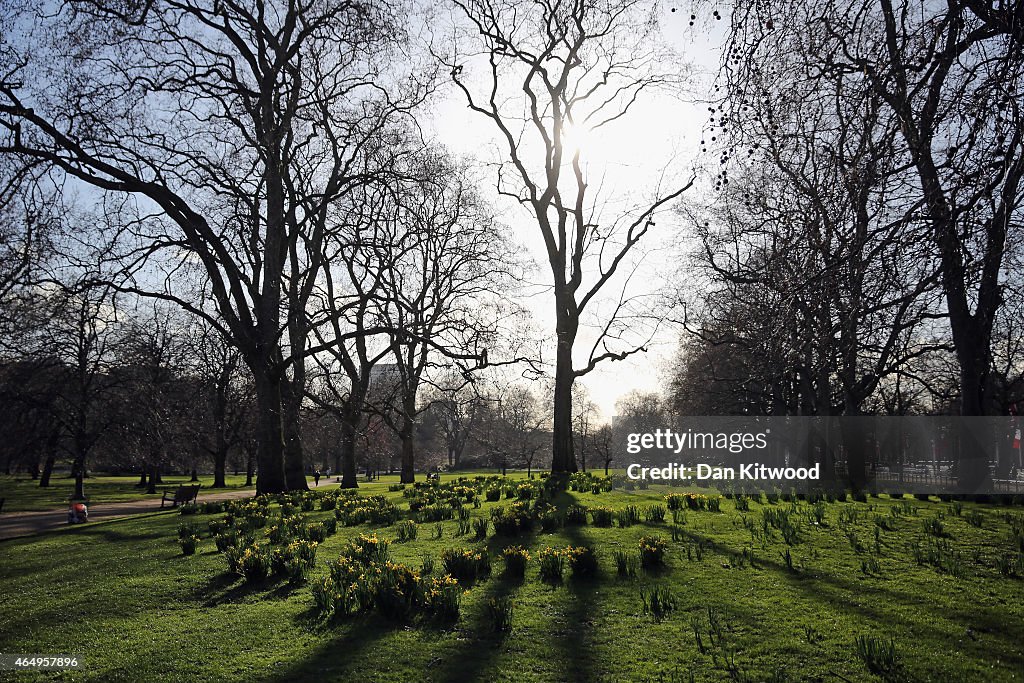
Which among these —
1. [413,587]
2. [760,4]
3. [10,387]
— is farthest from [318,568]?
[10,387]

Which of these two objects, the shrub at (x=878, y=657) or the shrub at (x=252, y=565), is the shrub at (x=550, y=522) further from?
the shrub at (x=878, y=657)

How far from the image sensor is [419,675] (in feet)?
14.0

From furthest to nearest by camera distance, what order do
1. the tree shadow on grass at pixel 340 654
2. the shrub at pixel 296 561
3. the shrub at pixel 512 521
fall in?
the shrub at pixel 512 521 < the shrub at pixel 296 561 < the tree shadow on grass at pixel 340 654

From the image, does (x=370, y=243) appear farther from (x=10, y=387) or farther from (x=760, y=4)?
(x=10, y=387)

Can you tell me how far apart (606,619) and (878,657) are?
1948mm

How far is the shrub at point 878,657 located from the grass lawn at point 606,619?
0.16 ft

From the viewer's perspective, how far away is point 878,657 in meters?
4.04

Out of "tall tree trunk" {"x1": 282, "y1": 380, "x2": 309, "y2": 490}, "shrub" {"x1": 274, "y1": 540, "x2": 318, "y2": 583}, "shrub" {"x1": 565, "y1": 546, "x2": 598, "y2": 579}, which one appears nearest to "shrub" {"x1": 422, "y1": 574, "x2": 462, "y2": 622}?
"shrub" {"x1": 565, "y1": 546, "x2": 598, "y2": 579}

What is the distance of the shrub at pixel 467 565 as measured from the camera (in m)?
6.39

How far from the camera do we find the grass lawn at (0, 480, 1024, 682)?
4.32 meters

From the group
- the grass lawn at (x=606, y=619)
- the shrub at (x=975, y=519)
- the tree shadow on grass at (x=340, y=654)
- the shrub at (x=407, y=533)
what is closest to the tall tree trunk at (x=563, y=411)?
the shrub at (x=407, y=533)

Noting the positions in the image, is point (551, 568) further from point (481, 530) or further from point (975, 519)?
point (975, 519)

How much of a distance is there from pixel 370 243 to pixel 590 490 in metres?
7.15

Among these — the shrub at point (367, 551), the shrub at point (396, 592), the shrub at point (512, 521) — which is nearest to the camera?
the shrub at point (396, 592)
